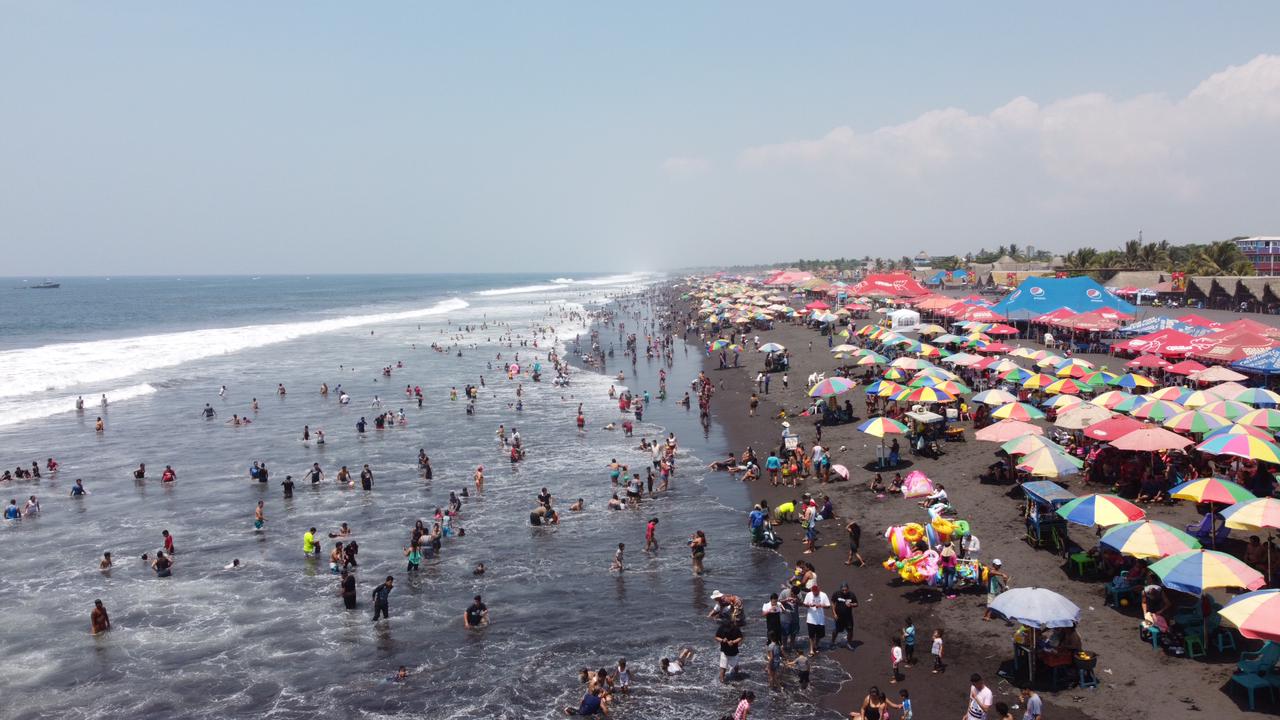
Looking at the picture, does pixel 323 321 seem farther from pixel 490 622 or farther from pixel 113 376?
pixel 490 622

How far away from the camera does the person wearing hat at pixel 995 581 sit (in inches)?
518

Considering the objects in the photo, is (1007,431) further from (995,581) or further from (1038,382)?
(1038,382)

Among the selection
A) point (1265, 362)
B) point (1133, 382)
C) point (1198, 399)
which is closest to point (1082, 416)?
point (1198, 399)

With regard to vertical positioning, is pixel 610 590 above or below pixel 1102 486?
below

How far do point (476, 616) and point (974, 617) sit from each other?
30.4 feet

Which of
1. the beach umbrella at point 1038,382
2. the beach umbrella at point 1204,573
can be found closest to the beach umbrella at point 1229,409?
the beach umbrella at point 1038,382

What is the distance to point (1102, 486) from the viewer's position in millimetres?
17828

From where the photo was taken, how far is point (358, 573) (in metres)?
17.3

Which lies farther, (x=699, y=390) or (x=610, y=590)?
(x=699, y=390)

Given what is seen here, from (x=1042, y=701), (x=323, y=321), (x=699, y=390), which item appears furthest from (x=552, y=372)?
(x=323, y=321)

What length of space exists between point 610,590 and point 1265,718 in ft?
35.3

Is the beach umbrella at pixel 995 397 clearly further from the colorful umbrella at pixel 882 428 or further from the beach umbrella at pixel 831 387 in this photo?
the beach umbrella at pixel 831 387

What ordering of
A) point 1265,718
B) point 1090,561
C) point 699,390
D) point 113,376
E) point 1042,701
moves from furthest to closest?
point 113,376 < point 699,390 < point 1090,561 < point 1042,701 < point 1265,718

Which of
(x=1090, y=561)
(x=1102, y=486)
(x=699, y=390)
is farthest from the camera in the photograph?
(x=699, y=390)
